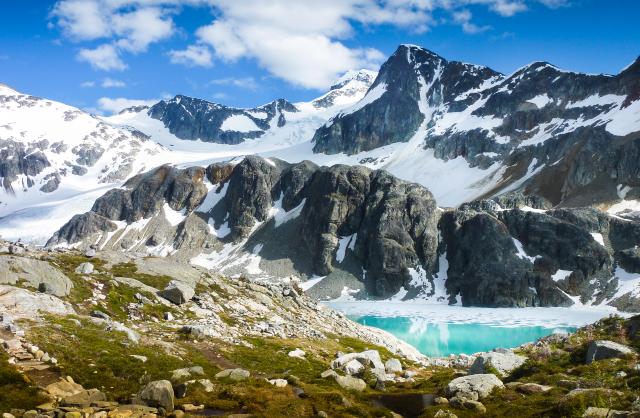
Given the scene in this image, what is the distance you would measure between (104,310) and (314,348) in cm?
1864

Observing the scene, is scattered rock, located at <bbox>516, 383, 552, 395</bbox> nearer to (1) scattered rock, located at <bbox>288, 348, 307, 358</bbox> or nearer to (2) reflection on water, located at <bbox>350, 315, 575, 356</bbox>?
(1) scattered rock, located at <bbox>288, 348, 307, 358</bbox>

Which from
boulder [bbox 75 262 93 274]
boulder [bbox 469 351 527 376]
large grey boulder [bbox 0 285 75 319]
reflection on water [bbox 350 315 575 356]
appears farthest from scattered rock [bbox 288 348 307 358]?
reflection on water [bbox 350 315 575 356]

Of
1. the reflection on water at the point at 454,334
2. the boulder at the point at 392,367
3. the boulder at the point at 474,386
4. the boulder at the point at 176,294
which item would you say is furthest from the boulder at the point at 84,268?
the reflection on water at the point at 454,334

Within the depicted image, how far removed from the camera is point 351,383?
3172cm

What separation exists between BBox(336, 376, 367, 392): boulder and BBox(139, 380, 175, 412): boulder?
12.0 meters

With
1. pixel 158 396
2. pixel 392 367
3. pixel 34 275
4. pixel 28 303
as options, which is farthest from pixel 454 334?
pixel 158 396

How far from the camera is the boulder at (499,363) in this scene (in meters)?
33.9

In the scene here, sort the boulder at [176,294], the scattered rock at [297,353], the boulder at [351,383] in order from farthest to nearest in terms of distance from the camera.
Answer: the boulder at [176,294] → the scattered rock at [297,353] → the boulder at [351,383]

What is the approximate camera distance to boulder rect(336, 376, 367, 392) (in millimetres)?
31202

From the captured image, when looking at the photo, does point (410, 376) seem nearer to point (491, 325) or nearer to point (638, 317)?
point (638, 317)

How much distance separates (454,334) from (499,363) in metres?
Result: 106

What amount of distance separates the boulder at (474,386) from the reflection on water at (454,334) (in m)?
79.3

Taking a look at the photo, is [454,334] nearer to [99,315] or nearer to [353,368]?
[353,368]

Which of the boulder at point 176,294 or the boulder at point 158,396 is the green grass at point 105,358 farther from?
the boulder at point 176,294
